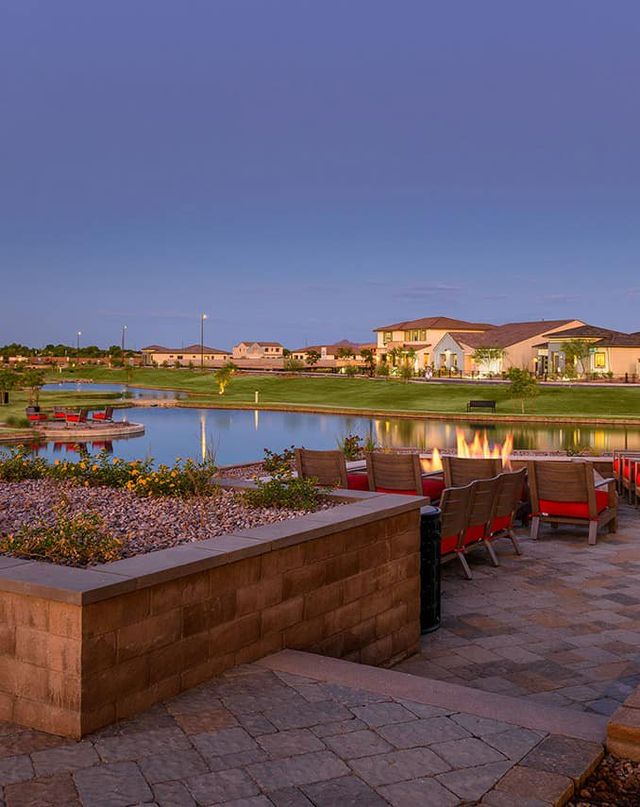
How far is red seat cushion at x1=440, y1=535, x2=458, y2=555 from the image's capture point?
290 inches

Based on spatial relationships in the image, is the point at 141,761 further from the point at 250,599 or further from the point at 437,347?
the point at 437,347

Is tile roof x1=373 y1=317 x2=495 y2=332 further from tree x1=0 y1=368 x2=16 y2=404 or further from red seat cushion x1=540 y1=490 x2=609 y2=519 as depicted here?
red seat cushion x1=540 y1=490 x2=609 y2=519

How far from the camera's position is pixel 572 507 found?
9391 millimetres

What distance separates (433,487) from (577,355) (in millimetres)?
65156

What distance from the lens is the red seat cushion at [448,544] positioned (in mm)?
7363

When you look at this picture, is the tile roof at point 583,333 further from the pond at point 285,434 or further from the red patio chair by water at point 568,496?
the red patio chair by water at point 568,496

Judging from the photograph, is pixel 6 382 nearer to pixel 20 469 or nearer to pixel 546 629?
pixel 20 469

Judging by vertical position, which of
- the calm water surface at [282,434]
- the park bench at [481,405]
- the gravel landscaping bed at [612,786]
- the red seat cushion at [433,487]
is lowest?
the calm water surface at [282,434]

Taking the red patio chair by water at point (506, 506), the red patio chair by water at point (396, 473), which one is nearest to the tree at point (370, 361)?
the red patio chair by water at point (396, 473)

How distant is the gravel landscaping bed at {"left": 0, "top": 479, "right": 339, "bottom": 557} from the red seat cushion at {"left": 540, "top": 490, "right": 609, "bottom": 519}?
4.21m

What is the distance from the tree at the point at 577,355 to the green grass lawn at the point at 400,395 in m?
13.7

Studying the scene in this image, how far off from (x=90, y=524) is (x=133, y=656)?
111 cm

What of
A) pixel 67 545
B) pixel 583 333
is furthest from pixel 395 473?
pixel 583 333

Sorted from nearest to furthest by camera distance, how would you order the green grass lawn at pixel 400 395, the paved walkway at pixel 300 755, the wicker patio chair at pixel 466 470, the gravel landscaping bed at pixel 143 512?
the paved walkway at pixel 300 755 → the gravel landscaping bed at pixel 143 512 → the wicker patio chair at pixel 466 470 → the green grass lawn at pixel 400 395
